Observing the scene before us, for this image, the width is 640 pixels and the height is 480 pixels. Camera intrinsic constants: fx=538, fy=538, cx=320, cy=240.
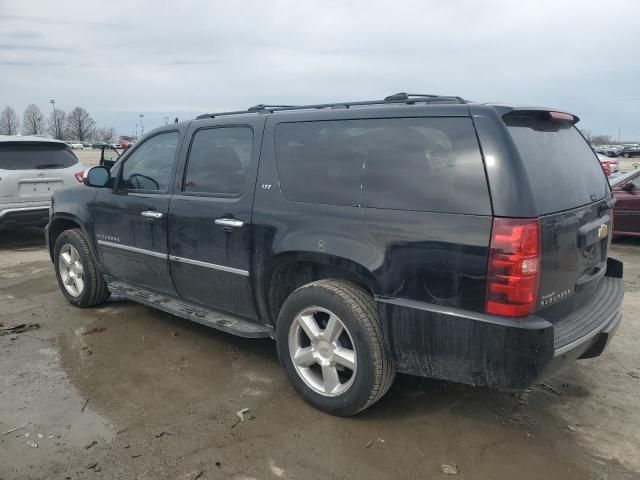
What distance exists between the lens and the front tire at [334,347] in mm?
3006

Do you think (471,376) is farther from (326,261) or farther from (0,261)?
(0,261)

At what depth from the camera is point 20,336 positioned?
4668 millimetres

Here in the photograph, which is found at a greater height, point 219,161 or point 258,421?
point 219,161

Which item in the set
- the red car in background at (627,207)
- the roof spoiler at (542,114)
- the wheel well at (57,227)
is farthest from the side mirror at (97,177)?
the red car in background at (627,207)

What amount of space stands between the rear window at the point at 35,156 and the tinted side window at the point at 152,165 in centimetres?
460

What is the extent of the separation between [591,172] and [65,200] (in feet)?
15.1

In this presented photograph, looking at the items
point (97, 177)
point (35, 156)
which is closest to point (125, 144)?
point (35, 156)

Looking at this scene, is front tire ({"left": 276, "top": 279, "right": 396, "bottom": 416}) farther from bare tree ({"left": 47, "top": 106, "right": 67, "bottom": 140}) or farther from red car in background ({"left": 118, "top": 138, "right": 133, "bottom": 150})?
bare tree ({"left": 47, "top": 106, "right": 67, "bottom": 140})

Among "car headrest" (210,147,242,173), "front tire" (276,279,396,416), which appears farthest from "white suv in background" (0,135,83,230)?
"front tire" (276,279,396,416)

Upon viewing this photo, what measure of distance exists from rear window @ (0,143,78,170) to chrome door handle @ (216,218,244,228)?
19.8ft

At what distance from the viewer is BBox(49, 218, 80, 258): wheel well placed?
546 cm

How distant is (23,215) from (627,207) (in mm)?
9588

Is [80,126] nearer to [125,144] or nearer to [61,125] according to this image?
[61,125]

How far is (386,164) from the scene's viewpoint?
3020 mm
